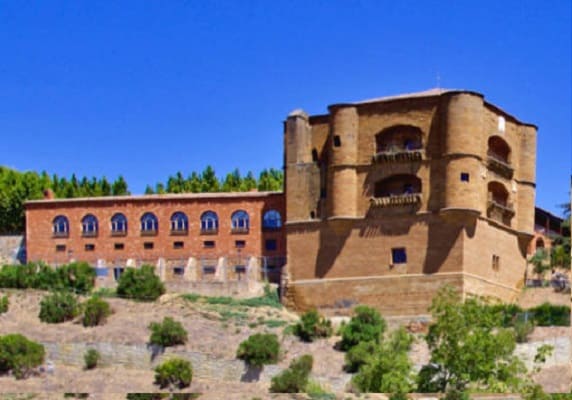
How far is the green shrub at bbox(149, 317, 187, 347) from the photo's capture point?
52.5 m

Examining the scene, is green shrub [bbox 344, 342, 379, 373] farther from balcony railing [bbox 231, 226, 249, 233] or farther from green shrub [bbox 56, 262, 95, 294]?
green shrub [bbox 56, 262, 95, 294]

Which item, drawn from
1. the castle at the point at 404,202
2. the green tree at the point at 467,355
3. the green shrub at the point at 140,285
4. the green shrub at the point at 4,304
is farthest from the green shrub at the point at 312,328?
the green shrub at the point at 4,304

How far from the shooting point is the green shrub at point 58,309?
55438 mm

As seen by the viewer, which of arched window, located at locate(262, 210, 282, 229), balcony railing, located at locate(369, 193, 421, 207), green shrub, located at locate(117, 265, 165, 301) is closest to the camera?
balcony railing, located at locate(369, 193, 421, 207)

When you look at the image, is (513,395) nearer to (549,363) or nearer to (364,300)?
(549,363)

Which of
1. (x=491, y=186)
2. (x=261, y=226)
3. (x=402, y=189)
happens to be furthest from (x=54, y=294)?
(x=491, y=186)

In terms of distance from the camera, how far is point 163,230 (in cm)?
6178

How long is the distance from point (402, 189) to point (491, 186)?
4.15m

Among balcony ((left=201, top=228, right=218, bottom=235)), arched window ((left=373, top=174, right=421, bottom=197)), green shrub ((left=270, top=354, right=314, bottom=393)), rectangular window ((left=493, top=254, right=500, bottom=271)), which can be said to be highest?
arched window ((left=373, top=174, right=421, bottom=197))

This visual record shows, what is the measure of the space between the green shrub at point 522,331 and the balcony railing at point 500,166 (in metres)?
8.28

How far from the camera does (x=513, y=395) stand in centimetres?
4350

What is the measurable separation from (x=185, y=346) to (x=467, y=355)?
1382cm

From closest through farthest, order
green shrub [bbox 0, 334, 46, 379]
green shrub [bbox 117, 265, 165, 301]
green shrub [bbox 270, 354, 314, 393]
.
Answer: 1. green shrub [bbox 270, 354, 314, 393]
2. green shrub [bbox 0, 334, 46, 379]
3. green shrub [bbox 117, 265, 165, 301]

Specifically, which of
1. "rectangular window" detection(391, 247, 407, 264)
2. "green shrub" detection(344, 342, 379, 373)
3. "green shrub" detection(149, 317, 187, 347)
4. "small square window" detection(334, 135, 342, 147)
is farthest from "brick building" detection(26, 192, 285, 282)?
"green shrub" detection(344, 342, 379, 373)
